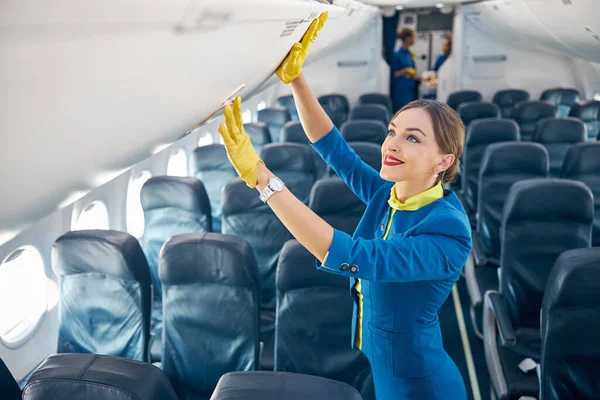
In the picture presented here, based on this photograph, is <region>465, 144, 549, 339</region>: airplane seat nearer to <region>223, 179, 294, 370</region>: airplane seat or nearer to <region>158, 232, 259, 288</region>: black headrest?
<region>223, 179, 294, 370</region>: airplane seat

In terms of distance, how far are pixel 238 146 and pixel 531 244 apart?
2276 millimetres

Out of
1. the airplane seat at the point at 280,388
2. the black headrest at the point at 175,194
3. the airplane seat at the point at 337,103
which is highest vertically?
the airplane seat at the point at 337,103

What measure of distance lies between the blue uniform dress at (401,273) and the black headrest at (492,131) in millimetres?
3902

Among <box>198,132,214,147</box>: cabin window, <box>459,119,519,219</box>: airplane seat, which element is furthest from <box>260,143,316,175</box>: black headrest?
<box>198,132,214,147</box>: cabin window

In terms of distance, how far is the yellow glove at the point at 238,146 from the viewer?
4.86ft

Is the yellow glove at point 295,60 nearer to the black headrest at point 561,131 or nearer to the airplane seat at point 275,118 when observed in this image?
the black headrest at point 561,131

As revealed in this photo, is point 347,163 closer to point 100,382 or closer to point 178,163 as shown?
point 100,382

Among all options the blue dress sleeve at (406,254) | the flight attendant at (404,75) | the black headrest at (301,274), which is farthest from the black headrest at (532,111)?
the blue dress sleeve at (406,254)

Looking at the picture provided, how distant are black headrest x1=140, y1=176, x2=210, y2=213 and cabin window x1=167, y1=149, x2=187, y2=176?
194cm

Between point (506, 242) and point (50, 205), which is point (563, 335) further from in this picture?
point (50, 205)

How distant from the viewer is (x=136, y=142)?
203cm

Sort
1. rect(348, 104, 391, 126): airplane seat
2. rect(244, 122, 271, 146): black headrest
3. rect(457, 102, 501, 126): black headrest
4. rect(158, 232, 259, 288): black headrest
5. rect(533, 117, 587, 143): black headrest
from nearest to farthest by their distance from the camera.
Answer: rect(158, 232, 259, 288): black headrest → rect(533, 117, 587, 143): black headrest → rect(244, 122, 271, 146): black headrest → rect(457, 102, 501, 126): black headrest → rect(348, 104, 391, 126): airplane seat

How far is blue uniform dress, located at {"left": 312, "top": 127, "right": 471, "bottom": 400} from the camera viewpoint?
4.99 feet

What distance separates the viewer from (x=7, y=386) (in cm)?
182
